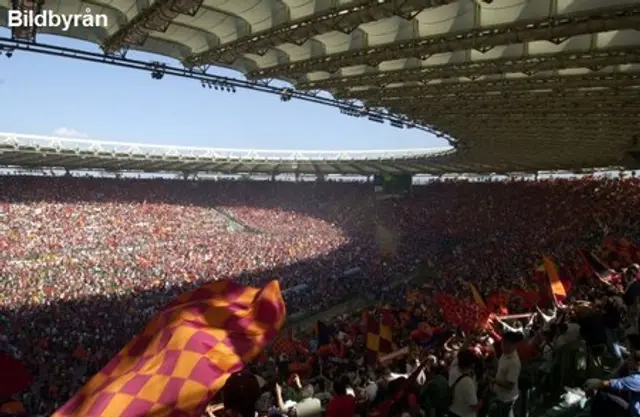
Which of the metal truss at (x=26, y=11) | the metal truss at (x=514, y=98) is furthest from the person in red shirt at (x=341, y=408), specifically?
the metal truss at (x=514, y=98)

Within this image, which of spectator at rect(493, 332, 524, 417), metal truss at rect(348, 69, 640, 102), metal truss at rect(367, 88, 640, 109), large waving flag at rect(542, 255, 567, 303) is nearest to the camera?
spectator at rect(493, 332, 524, 417)

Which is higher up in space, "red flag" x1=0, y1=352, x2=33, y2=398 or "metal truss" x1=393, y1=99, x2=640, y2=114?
"metal truss" x1=393, y1=99, x2=640, y2=114

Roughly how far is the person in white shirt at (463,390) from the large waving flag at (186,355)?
1.64 metres

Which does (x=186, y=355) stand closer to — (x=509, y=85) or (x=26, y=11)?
(x=26, y=11)

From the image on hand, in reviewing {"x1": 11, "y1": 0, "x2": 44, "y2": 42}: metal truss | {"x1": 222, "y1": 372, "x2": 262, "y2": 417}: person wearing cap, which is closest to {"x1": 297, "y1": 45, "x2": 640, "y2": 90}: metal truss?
{"x1": 11, "y1": 0, "x2": 44, "y2": 42}: metal truss

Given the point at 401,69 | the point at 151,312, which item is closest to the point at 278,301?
the point at 401,69

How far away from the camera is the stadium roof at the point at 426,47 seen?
10.5 m

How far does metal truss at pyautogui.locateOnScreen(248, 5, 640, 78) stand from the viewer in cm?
952

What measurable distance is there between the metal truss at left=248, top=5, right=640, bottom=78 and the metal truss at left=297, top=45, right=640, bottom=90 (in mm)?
1504

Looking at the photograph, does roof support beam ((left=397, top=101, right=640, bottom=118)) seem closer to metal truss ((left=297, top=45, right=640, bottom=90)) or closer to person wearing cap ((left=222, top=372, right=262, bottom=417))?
metal truss ((left=297, top=45, right=640, bottom=90))

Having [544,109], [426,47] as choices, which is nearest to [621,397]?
[426,47]

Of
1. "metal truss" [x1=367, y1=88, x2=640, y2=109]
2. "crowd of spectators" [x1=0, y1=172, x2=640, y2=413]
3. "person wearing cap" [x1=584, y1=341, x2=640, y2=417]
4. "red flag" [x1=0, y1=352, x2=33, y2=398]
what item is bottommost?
"crowd of spectators" [x1=0, y1=172, x2=640, y2=413]

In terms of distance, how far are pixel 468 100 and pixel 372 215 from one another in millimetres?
27077

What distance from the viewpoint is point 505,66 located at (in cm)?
1390
